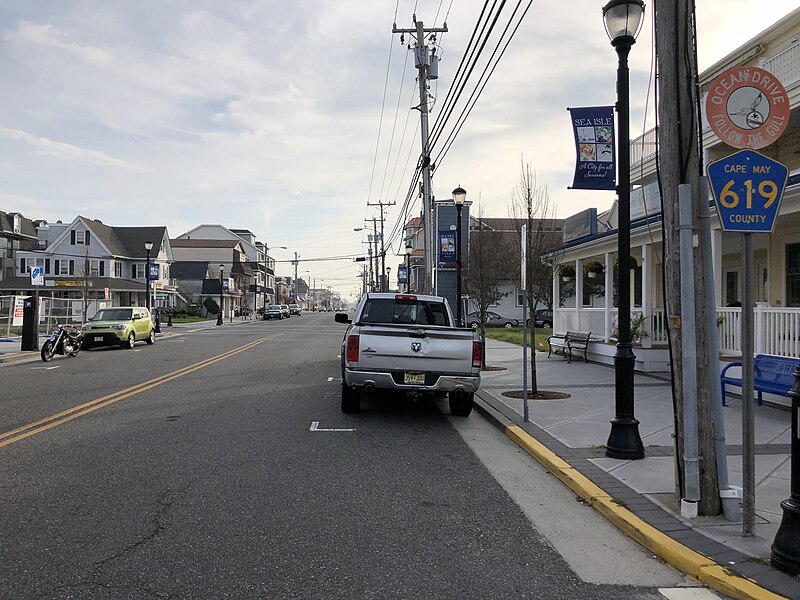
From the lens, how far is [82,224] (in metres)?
60.1

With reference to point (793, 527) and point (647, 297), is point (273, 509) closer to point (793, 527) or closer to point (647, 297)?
point (793, 527)

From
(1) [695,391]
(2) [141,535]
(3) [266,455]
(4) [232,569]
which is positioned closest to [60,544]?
(2) [141,535]

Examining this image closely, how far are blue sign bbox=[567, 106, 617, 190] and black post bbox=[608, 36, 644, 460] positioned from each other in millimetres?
1112

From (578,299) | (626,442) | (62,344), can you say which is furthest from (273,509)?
(62,344)

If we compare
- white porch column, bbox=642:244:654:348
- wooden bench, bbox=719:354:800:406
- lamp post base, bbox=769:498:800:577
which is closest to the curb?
lamp post base, bbox=769:498:800:577

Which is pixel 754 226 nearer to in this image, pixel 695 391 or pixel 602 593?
pixel 695 391

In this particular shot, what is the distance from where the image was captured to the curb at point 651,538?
4.05 m

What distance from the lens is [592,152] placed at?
8570mm

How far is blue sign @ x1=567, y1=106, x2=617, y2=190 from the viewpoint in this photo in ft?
28.0

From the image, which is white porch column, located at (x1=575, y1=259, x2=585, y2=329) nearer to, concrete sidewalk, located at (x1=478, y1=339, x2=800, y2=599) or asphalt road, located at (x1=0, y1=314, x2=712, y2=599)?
concrete sidewalk, located at (x1=478, y1=339, x2=800, y2=599)

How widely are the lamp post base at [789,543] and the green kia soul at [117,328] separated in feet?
77.5

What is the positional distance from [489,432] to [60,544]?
605 cm

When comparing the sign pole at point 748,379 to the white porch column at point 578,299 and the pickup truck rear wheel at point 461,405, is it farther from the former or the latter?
the white porch column at point 578,299

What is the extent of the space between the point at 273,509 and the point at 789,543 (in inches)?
149
